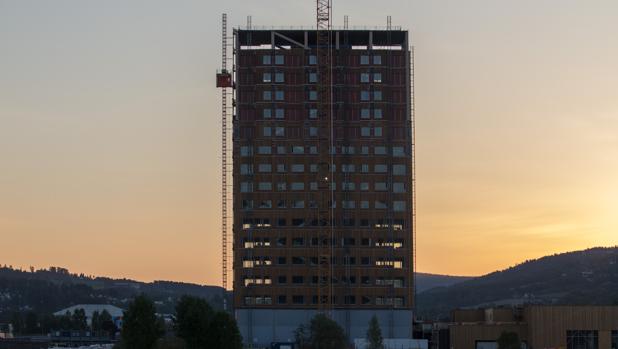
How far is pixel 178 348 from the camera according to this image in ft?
649

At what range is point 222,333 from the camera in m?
180

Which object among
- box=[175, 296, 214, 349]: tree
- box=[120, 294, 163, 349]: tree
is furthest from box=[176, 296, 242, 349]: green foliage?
box=[120, 294, 163, 349]: tree

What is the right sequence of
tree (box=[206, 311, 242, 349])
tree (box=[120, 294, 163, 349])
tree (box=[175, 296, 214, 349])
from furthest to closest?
tree (box=[175, 296, 214, 349]) → tree (box=[206, 311, 242, 349]) → tree (box=[120, 294, 163, 349])

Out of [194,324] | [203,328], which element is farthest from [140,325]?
[203,328]

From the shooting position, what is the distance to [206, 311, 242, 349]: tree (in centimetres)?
17925

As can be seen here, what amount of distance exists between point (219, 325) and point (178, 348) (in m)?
20.0

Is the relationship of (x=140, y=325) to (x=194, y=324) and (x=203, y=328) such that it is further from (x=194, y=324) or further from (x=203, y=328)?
(x=203, y=328)

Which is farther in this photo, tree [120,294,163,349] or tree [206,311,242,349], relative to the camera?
tree [206,311,242,349]

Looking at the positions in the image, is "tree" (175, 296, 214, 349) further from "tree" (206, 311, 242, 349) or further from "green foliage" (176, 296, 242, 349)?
"tree" (206, 311, 242, 349)

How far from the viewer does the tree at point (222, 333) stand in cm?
17925

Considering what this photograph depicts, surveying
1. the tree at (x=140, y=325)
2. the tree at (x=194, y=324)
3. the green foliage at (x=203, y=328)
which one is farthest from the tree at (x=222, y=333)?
the tree at (x=140, y=325)

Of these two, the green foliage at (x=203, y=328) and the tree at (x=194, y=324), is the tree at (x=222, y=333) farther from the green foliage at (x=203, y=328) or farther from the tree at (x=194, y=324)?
the tree at (x=194, y=324)

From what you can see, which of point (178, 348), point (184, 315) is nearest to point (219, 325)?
point (184, 315)

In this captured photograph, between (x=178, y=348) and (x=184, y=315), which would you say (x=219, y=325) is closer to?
(x=184, y=315)
